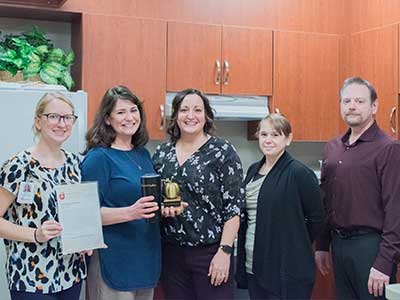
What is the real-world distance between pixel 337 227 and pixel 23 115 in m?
1.51

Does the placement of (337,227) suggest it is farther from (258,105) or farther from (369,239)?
(258,105)

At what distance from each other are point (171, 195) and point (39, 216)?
0.48 m

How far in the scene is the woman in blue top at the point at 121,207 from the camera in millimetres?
2084

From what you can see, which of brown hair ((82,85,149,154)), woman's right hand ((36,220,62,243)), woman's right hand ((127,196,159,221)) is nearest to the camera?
woman's right hand ((36,220,62,243))

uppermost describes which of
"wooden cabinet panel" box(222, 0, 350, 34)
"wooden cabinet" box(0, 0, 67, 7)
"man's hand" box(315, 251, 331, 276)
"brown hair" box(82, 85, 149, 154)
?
"wooden cabinet panel" box(222, 0, 350, 34)

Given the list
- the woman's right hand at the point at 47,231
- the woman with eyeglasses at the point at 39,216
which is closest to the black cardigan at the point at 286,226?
the woman with eyeglasses at the point at 39,216

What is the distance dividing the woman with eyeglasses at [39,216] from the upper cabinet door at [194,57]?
1.50 metres

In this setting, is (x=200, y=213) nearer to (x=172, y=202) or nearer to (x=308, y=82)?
(x=172, y=202)

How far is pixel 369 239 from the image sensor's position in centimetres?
244

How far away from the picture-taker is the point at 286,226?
94.5 inches

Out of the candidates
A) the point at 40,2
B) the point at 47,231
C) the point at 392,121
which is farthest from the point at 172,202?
the point at 392,121

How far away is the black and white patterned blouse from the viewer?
2.23m

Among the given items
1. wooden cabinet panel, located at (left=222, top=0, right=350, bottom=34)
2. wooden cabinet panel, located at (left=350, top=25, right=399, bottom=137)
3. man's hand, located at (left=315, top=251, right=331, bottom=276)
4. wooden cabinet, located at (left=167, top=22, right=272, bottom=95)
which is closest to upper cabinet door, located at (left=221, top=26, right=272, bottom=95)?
wooden cabinet, located at (left=167, top=22, right=272, bottom=95)

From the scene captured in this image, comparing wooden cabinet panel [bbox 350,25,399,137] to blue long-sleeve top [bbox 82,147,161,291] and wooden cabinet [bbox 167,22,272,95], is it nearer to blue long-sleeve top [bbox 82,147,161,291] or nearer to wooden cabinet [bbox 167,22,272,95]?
wooden cabinet [bbox 167,22,272,95]
